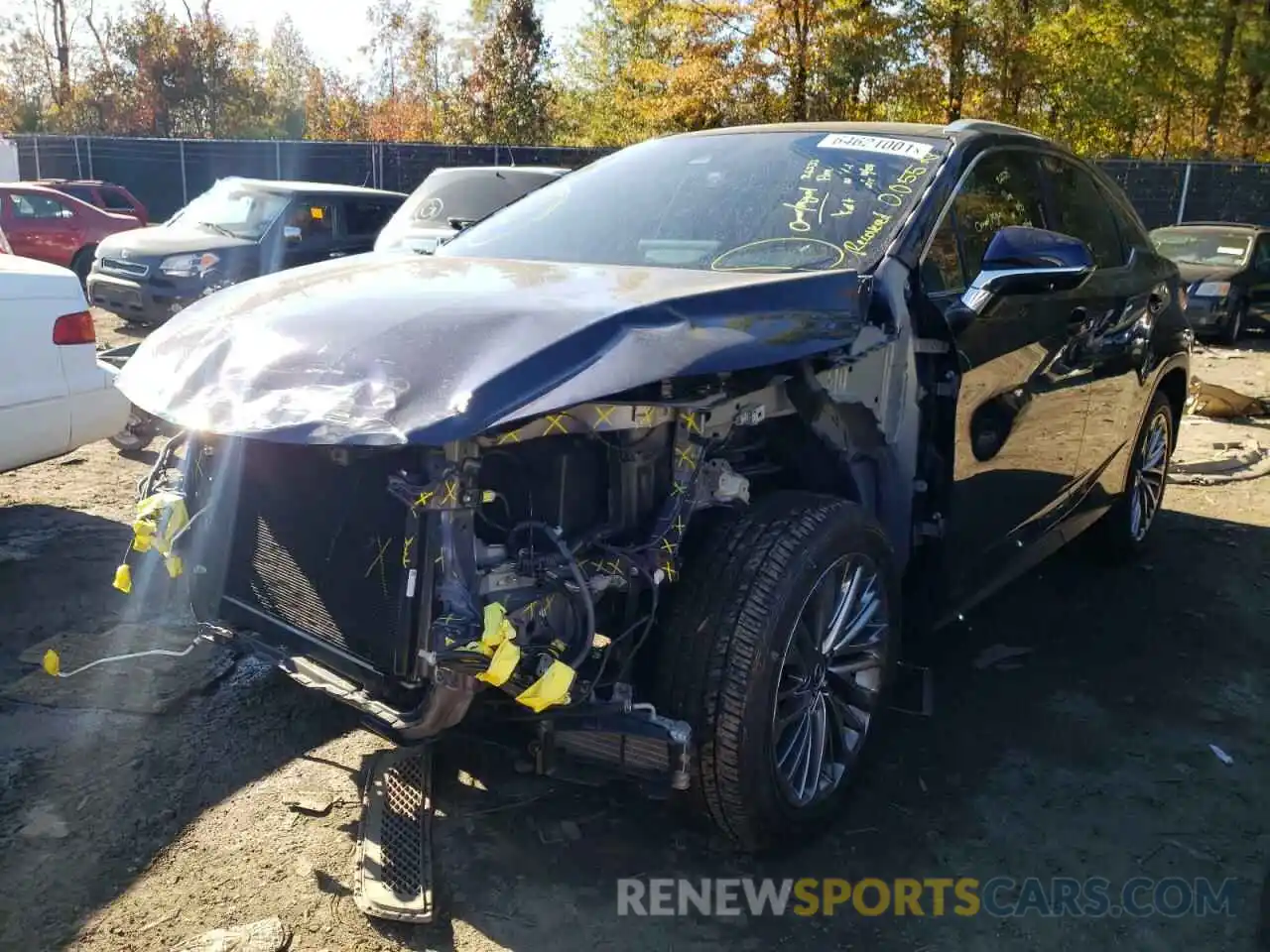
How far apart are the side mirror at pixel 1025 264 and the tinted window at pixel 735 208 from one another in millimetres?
313

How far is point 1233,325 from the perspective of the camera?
14.2 metres

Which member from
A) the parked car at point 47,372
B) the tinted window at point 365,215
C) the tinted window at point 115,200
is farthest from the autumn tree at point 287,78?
the parked car at point 47,372

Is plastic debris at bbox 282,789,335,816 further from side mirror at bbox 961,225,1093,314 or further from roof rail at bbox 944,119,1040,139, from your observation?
roof rail at bbox 944,119,1040,139

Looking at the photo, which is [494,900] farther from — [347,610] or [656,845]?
[347,610]

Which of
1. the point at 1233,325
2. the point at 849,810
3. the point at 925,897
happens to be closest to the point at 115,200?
the point at 1233,325

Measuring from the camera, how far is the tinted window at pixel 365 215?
12344mm

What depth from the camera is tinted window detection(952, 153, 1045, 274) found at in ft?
11.9

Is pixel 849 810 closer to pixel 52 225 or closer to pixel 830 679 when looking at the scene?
pixel 830 679

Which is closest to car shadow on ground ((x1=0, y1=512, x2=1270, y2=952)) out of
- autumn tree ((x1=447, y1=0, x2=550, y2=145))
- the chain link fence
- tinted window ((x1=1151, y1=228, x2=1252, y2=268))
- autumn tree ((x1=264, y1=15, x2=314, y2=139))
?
tinted window ((x1=1151, y1=228, x2=1252, y2=268))

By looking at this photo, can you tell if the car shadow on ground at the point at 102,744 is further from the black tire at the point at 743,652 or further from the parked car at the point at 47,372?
the black tire at the point at 743,652

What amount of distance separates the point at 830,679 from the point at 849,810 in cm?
42

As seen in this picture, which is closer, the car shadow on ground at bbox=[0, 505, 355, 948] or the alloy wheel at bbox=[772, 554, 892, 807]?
the car shadow on ground at bbox=[0, 505, 355, 948]

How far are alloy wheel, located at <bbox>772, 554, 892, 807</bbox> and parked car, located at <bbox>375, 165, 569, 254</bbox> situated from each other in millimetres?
7735

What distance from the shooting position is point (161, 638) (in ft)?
13.8
